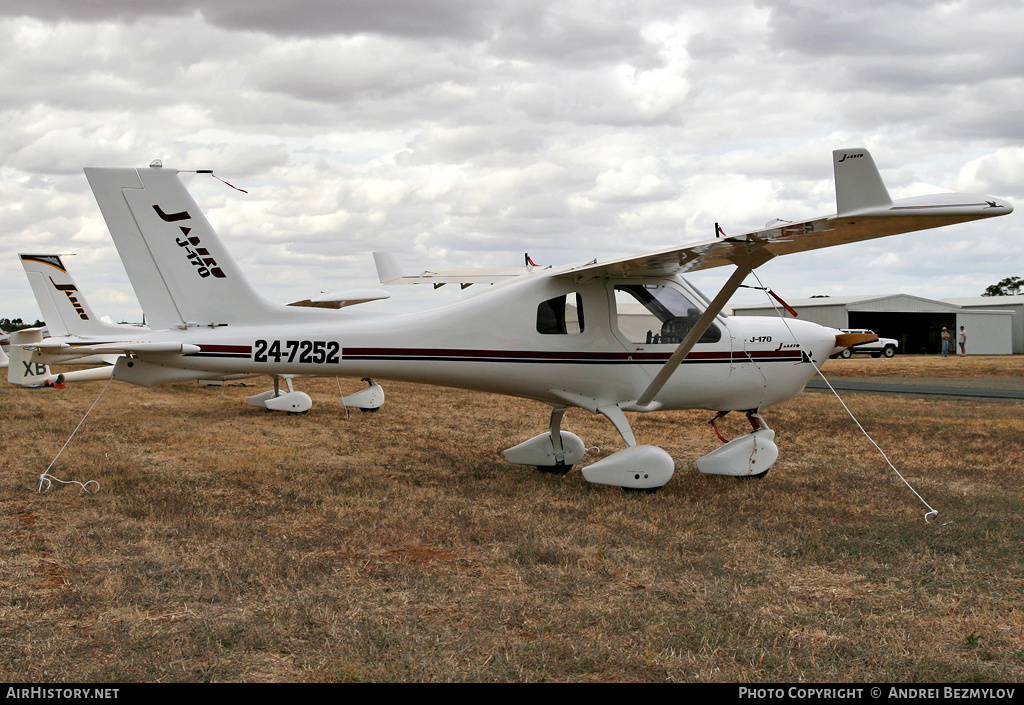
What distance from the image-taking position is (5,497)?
7.62 meters

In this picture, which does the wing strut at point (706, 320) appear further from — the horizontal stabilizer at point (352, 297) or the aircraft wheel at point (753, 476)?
the horizontal stabilizer at point (352, 297)

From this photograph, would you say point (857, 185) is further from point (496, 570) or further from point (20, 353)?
point (20, 353)

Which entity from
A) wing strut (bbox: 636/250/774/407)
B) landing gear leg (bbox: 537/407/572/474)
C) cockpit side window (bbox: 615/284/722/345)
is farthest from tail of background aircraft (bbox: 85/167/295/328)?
wing strut (bbox: 636/250/774/407)

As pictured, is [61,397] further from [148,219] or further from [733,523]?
[733,523]

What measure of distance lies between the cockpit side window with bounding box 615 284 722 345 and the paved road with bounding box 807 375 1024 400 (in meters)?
13.8

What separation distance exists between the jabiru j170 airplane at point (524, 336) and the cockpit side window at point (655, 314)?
1 cm

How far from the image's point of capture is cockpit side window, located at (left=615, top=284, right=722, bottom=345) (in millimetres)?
8414

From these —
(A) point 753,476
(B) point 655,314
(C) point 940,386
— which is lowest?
(C) point 940,386

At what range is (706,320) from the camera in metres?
7.48

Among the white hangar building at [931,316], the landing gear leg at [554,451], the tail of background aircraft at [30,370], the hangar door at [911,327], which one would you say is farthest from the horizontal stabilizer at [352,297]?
the hangar door at [911,327]

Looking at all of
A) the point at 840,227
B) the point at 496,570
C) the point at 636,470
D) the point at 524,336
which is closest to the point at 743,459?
the point at 636,470

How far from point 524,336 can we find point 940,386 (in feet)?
61.9

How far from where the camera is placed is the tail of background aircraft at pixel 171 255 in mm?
7469
